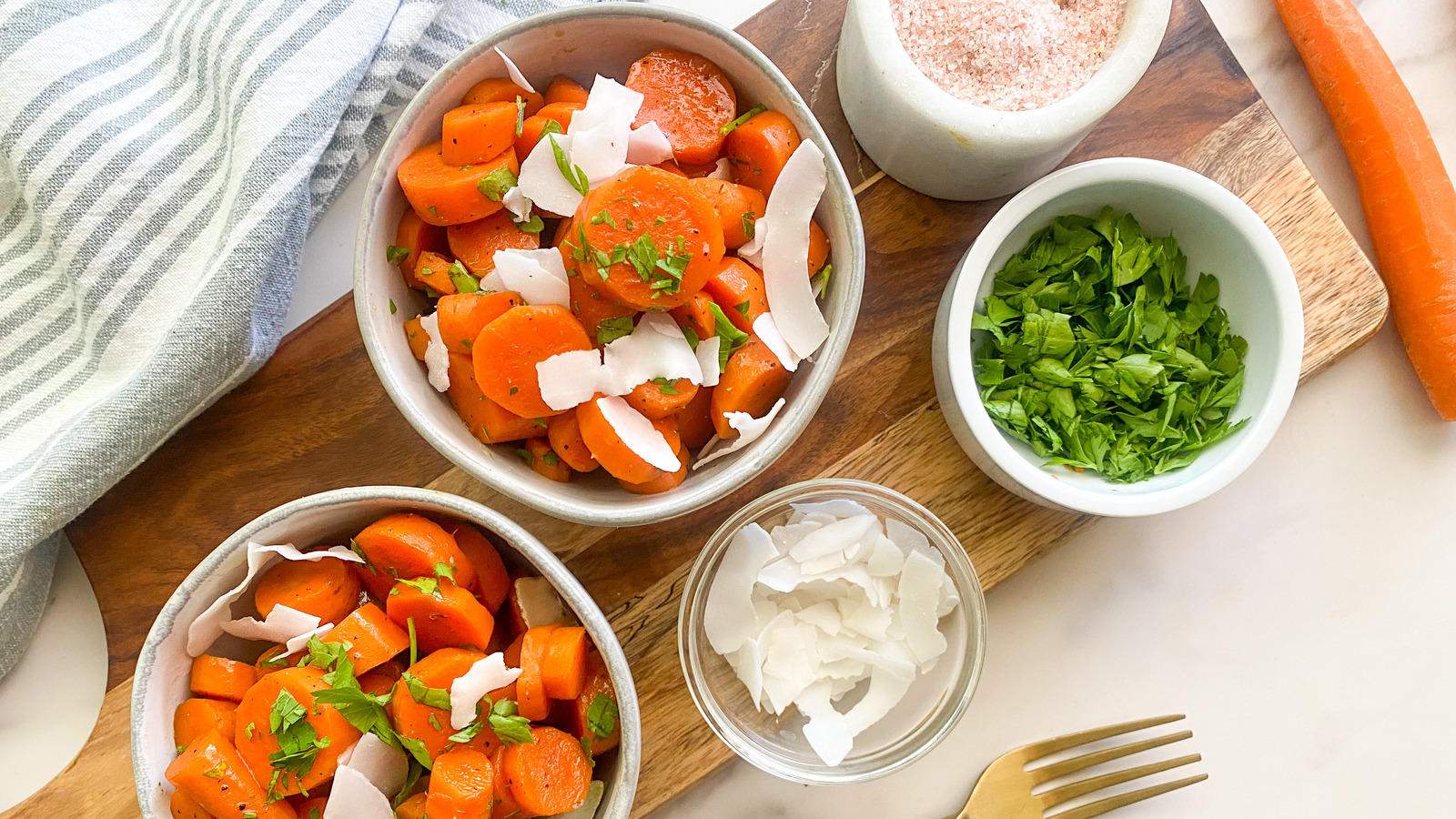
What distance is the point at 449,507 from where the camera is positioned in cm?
100

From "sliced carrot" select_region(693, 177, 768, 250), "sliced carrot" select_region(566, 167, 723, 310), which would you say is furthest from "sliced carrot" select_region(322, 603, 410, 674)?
"sliced carrot" select_region(693, 177, 768, 250)

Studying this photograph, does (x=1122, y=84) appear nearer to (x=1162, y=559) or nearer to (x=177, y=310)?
(x=1162, y=559)

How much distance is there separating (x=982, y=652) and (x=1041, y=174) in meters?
0.60

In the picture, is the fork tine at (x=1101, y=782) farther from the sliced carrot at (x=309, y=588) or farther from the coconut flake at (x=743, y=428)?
the sliced carrot at (x=309, y=588)

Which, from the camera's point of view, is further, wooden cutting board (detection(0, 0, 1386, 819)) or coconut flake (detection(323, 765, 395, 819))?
wooden cutting board (detection(0, 0, 1386, 819))

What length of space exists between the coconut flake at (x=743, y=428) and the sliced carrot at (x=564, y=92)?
0.41m

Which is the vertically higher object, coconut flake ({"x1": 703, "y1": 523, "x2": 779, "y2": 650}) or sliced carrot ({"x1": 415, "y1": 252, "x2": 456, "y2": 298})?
sliced carrot ({"x1": 415, "y1": 252, "x2": 456, "y2": 298})

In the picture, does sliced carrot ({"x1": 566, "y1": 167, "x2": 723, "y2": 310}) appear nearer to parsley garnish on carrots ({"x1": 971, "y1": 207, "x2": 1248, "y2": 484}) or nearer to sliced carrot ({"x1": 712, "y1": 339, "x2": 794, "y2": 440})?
sliced carrot ({"x1": 712, "y1": 339, "x2": 794, "y2": 440})

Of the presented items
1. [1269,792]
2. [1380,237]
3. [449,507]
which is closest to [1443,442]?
[1380,237]

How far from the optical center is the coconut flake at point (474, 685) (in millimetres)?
968

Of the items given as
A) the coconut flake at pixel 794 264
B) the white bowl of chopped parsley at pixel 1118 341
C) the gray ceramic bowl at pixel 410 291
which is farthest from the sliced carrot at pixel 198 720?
the white bowl of chopped parsley at pixel 1118 341

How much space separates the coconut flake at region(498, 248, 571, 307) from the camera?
0.95 meters

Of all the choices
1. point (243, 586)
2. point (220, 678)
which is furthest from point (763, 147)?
point (220, 678)

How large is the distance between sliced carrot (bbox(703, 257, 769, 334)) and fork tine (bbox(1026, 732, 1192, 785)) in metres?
0.75
